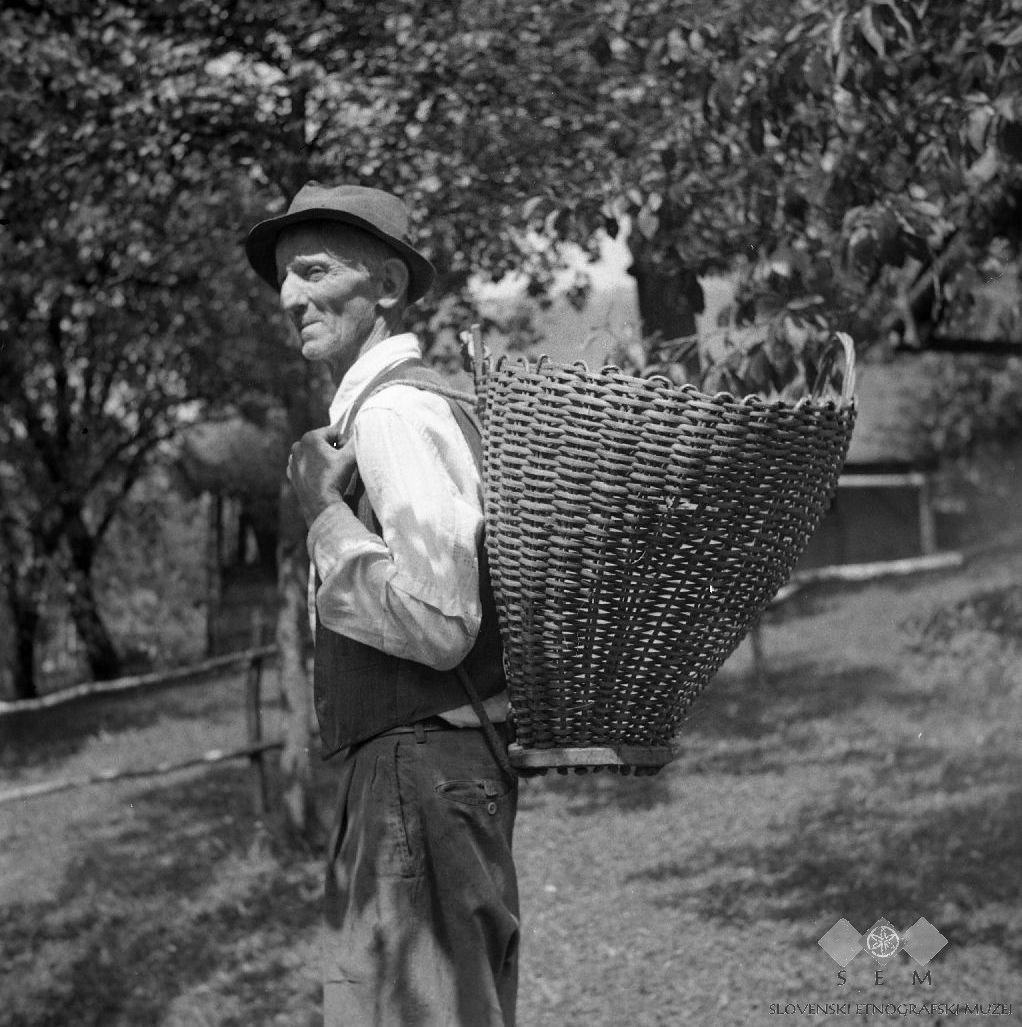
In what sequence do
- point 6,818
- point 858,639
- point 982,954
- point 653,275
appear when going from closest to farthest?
point 653,275 → point 982,954 → point 6,818 → point 858,639

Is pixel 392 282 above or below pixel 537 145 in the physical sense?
below

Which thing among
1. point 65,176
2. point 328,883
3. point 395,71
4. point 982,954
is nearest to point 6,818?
point 65,176

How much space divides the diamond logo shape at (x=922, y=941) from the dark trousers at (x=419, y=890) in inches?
136

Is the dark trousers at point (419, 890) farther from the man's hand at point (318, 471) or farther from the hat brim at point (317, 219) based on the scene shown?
the hat brim at point (317, 219)

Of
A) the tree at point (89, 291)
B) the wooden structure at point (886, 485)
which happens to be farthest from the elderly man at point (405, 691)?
the wooden structure at point (886, 485)

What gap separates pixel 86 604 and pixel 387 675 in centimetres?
1496

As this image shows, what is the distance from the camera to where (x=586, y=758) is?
236cm

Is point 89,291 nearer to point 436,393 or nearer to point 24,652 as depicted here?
point 436,393

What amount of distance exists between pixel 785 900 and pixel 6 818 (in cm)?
605

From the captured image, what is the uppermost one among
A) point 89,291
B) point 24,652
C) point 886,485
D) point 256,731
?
point 89,291

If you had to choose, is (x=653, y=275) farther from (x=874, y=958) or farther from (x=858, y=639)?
(x=858, y=639)

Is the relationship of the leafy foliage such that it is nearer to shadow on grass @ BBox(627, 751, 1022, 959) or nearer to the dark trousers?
the dark trousers

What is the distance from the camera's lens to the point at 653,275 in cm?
442

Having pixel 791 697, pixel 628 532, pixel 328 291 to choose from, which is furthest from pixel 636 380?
pixel 791 697
